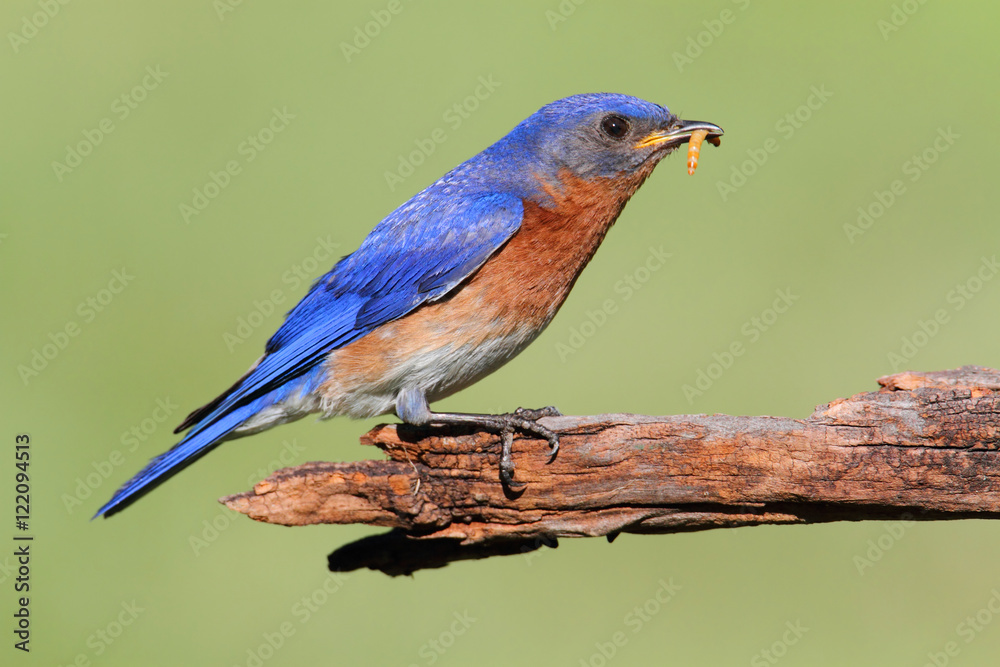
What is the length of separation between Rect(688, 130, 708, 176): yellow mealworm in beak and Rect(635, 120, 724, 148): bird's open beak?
0.02 m

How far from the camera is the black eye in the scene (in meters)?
5.53

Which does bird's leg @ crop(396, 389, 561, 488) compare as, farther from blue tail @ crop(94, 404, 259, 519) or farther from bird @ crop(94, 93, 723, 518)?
blue tail @ crop(94, 404, 259, 519)

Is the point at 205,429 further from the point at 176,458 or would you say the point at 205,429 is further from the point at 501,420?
the point at 501,420

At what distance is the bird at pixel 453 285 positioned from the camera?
516 cm

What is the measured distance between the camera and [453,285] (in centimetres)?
515

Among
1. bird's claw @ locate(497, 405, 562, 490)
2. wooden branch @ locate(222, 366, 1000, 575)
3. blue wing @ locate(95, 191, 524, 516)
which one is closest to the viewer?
wooden branch @ locate(222, 366, 1000, 575)

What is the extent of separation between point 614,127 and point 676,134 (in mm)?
379

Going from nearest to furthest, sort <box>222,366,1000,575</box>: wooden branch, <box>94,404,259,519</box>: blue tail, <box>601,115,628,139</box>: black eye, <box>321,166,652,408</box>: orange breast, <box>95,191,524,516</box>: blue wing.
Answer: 1. <box>222,366,1000,575</box>: wooden branch
2. <box>321,166,652,408</box>: orange breast
3. <box>95,191,524,516</box>: blue wing
4. <box>94,404,259,519</box>: blue tail
5. <box>601,115,628,139</box>: black eye

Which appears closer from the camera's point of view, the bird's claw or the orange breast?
the bird's claw

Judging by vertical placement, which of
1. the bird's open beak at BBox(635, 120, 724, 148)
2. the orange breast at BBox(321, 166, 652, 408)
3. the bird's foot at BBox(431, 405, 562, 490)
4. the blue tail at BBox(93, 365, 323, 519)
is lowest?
the bird's foot at BBox(431, 405, 562, 490)

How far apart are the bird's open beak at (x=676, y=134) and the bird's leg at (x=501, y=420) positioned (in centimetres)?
178

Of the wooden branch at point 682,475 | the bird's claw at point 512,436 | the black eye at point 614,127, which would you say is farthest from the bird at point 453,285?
the wooden branch at point 682,475

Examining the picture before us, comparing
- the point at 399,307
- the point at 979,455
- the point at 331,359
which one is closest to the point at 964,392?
the point at 979,455

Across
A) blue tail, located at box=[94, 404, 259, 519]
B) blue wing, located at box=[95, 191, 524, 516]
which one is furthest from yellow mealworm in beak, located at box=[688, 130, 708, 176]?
blue tail, located at box=[94, 404, 259, 519]
